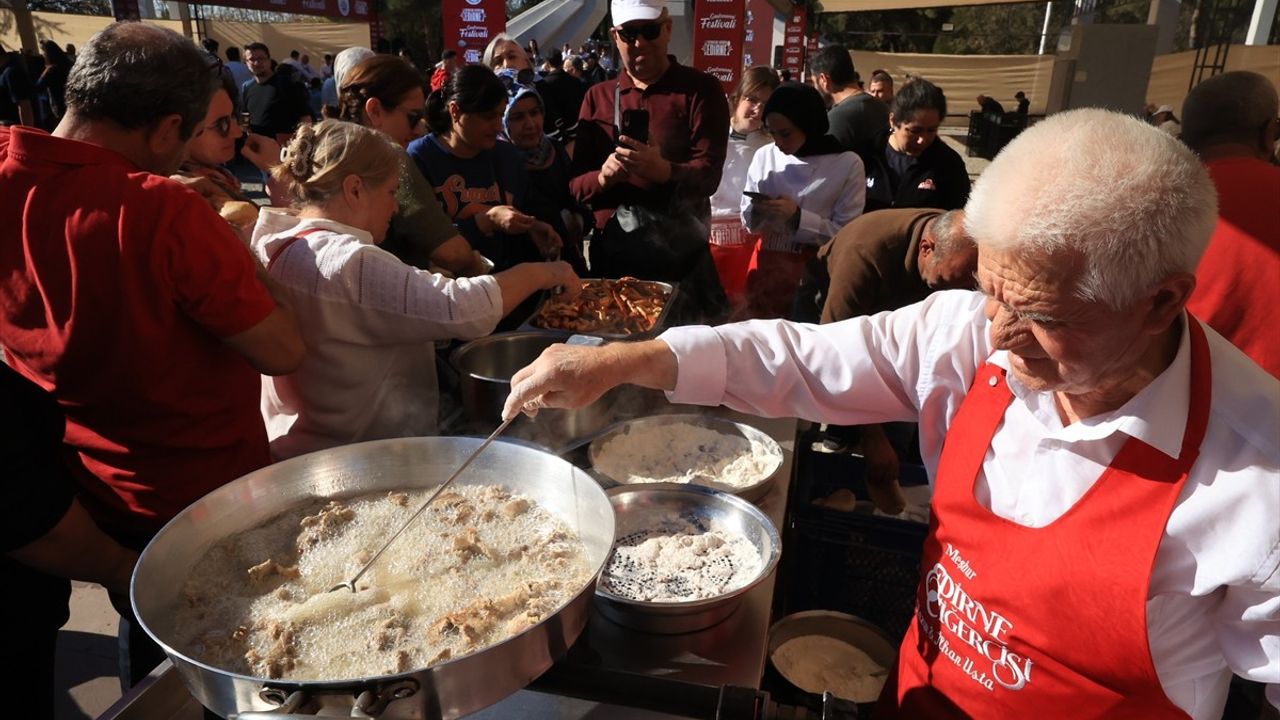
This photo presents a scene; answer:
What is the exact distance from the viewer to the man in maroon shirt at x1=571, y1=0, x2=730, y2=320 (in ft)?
11.4

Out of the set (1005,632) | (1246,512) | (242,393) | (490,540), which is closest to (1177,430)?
(1246,512)

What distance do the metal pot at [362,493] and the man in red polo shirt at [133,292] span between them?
485mm

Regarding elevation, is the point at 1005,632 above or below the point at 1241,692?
above

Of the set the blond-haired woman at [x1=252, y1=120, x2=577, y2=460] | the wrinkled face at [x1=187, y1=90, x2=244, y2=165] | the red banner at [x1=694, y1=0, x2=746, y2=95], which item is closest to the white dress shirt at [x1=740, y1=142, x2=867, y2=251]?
the blond-haired woman at [x1=252, y1=120, x2=577, y2=460]

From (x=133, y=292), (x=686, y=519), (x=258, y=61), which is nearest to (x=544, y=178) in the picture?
(x=133, y=292)

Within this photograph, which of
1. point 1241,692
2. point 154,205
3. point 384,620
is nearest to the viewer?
point 384,620

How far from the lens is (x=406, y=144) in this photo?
10.4 ft

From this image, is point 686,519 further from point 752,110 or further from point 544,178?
point 752,110

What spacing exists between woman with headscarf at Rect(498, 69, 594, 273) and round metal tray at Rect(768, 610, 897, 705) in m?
2.36

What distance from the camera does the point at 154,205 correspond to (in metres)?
1.57

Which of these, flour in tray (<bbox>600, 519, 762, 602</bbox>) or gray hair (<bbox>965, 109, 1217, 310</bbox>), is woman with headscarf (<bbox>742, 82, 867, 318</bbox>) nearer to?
flour in tray (<bbox>600, 519, 762, 602</bbox>)

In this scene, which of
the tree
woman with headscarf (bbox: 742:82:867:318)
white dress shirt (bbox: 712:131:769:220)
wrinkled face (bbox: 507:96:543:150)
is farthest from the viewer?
the tree

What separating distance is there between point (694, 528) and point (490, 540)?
47 cm

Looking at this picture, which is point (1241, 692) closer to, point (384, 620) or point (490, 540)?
point (490, 540)
